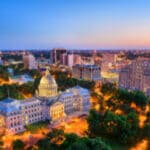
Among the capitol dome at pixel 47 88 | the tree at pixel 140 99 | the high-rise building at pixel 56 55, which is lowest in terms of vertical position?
the tree at pixel 140 99

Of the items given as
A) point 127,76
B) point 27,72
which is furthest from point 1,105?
point 27,72

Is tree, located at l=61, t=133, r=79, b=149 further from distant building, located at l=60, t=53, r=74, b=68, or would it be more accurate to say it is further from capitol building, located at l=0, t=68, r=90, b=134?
distant building, located at l=60, t=53, r=74, b=68

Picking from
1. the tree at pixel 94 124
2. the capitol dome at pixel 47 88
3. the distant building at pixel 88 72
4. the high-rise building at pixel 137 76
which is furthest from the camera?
the distant building at pixel 88 72

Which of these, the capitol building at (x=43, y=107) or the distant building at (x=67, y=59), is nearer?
the capitol building at (x=43, y=107)

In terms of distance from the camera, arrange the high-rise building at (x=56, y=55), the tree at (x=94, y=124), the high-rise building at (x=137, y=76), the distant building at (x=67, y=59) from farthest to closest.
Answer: the high-rise building at (x=56, y=55) → the distant building at (x=67, y=59) → the high-rise building at (x=137, y=76) → the tree at (x=94, y=124)

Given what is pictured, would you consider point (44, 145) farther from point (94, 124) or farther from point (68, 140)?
point (94, 124)

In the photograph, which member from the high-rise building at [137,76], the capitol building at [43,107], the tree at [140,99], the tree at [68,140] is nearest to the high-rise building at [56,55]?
the high-rise building at [137,76]

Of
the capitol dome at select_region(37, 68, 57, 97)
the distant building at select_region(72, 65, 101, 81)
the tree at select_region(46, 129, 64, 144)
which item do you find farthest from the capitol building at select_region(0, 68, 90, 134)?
the distant building at select_region(72, 65, 101, 81)

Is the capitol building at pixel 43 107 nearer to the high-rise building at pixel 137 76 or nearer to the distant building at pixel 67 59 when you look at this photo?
the high-rise building at pixel 137 76
